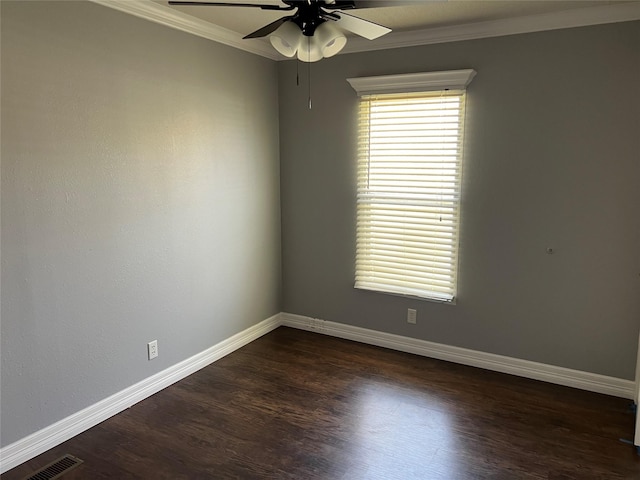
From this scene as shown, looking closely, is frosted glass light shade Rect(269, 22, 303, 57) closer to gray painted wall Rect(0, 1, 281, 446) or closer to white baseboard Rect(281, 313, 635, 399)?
gray painted wall Rect(0, 1, 281, 446)

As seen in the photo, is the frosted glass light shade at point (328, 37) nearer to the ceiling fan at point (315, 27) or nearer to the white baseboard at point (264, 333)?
the ceiling fan at point (315, 27)

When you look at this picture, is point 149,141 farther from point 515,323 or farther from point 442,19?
point 515,323

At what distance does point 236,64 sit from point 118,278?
6.17 feet

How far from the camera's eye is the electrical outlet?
307cm

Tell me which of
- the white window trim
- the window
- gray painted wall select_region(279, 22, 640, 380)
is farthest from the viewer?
the window

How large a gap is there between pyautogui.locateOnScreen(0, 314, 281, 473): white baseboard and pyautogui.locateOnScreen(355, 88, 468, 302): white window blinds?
4.52 ft

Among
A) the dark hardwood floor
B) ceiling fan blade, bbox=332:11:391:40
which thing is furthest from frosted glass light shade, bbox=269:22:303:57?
the dark hardwood floor

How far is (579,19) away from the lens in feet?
9.49

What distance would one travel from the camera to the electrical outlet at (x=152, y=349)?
307 centimetres

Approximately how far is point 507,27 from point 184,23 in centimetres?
217

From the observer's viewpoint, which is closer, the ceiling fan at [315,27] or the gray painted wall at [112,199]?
the ceiling fan at [315,27]

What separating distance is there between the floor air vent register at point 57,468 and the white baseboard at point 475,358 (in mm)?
2231

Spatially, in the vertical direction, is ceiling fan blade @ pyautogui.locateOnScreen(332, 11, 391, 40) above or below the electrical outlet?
above

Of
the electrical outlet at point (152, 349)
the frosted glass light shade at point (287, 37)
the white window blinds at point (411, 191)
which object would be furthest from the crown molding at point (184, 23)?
the electrical outlet at point (152, 349)
